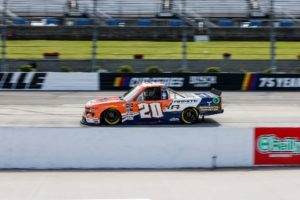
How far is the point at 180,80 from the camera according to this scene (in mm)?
28266

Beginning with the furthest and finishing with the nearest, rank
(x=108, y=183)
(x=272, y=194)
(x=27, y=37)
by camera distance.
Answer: (x=27, y=37), (x=108, y=183), (x=272, y=194)

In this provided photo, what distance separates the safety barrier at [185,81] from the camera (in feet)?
92.6

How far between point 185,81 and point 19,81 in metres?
8.07

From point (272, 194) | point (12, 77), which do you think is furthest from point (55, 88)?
point (272, 194)

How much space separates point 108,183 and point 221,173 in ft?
8.86

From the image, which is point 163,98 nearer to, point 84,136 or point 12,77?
point 84,136

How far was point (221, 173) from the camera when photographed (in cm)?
1323

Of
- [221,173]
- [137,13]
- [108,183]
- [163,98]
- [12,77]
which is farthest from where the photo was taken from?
[137,13]

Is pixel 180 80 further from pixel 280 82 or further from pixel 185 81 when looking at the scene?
pixel 280 82

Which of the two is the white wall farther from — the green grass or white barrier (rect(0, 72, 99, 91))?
the green grass

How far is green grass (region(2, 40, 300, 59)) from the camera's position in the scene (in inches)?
1382

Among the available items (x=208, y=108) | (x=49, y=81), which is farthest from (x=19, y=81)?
(x=208, y=108)

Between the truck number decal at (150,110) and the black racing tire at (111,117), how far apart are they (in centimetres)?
71

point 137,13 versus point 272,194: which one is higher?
point 137,13
